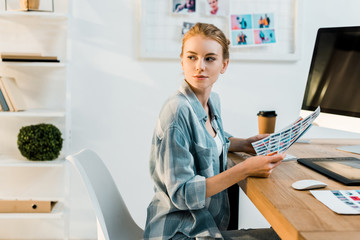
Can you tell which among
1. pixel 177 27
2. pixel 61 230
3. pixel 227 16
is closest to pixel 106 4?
pixel 177 27

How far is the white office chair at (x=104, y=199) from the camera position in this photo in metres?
1.17

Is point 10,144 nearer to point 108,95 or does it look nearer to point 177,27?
point 108,95

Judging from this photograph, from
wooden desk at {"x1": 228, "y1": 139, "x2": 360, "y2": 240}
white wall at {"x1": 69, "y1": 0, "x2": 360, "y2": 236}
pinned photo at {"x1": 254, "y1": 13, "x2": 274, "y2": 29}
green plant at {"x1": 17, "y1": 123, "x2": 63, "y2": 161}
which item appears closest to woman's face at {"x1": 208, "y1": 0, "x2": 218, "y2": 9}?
pinned photo at {"x1": 254, "y1": 13, "x2": 274, "y2": 29}

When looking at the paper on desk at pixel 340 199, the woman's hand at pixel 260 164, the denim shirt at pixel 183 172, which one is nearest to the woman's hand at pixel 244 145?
the denim shirt at pixel 183 172

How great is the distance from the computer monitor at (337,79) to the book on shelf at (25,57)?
1.43 m

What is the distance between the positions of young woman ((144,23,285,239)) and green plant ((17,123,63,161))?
3.83 feet

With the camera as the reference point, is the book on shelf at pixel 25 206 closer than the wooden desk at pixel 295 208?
No

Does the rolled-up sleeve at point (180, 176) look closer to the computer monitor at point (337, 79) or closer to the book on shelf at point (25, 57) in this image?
the computer monitor at point (337, 79)

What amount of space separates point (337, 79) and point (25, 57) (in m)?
1.66

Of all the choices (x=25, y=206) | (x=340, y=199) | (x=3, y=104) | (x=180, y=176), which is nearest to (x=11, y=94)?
(x=3, y=104)

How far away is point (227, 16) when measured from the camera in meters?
2.45

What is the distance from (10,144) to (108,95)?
0.70 meters

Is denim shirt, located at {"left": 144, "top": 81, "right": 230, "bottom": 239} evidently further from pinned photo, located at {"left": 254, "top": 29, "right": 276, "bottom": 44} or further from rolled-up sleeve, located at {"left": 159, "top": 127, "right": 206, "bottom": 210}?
pinned photo, located at {"left": 254, "top": 29, "right": 276, "bottom": 44}

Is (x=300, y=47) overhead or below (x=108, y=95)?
overhead
